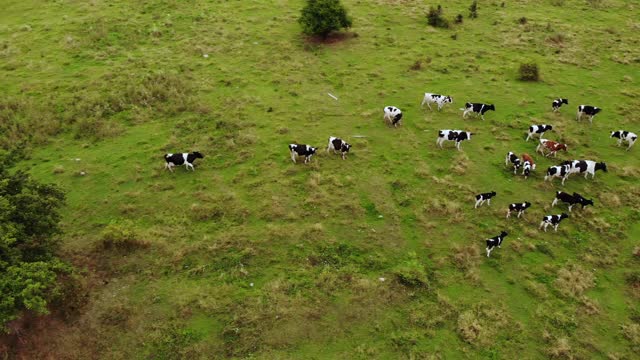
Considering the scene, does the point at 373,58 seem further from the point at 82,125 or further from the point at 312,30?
the point at 82,125

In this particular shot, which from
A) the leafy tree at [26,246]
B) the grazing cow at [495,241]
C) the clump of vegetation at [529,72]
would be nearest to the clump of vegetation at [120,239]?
the leafy tree at [26,246]

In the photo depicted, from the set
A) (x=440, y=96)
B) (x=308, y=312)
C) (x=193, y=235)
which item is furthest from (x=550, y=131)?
(x=193, y=235)

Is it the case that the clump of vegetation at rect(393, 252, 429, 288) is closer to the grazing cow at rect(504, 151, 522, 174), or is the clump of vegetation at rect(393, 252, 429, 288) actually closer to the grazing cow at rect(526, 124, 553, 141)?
the grazing cow at rect(504, 151, 522, 174)

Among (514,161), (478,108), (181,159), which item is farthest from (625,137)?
(181,159)

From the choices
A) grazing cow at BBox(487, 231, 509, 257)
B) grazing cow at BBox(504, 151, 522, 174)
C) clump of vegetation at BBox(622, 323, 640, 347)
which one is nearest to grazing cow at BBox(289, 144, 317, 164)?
grazing cow at BBox(487, 231, 509, 257)

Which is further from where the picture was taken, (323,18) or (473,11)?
(473,11)

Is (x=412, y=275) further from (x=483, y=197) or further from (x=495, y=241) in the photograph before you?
(x=483, y=197)
